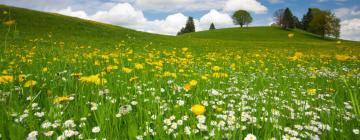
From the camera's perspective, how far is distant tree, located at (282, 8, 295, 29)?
80000 millimetres

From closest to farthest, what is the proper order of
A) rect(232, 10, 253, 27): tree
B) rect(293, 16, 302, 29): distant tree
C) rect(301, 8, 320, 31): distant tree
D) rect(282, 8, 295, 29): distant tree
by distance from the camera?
rect(282, 8, 295, 29): distant tree
rect(301, 8, 320, 31): distant tree
rect(293, 16, 302, 29): distant tree
rect(232, 10, 253, 27): tree

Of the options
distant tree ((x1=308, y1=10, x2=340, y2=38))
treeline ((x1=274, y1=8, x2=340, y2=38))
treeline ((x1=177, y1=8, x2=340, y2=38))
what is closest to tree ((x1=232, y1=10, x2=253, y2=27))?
treeline ((x1=177, y1=8, x2=340, y2=38))

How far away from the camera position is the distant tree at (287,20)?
80.0 meters

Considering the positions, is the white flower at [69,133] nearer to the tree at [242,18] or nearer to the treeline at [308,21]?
the treeline at [308,21]

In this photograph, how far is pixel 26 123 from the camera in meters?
2.24

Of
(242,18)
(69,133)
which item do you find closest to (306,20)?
(242,18)

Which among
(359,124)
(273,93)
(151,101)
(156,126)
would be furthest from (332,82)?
(156,126)

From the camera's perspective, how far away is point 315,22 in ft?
232

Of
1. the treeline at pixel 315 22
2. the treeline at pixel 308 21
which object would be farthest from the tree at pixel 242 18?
the treeline at pixel 315 22

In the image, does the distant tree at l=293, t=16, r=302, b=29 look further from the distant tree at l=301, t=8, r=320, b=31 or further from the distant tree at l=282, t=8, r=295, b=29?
the distant tree at l=282, t=8, r=295, b=29

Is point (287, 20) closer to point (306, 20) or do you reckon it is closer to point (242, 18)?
point (306, 20)

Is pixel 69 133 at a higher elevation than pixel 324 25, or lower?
lower

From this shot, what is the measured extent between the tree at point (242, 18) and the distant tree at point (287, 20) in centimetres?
1626

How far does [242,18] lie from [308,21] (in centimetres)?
2281
